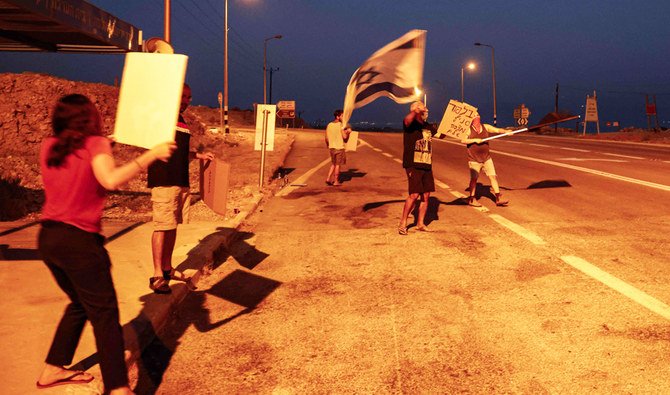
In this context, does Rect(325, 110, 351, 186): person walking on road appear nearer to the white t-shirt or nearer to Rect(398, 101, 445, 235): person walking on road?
the white t-shirt

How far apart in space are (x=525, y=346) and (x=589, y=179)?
38.6ft

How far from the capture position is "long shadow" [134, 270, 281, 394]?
411cm

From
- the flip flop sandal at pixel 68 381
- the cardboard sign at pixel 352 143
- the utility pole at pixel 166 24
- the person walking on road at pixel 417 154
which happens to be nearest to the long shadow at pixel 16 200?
the utility pole at pixel 166 24

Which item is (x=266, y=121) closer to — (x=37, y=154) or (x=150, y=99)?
(x=37, y=154)

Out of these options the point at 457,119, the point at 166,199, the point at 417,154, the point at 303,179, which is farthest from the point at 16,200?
the point at 457,119

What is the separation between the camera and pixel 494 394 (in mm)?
3639

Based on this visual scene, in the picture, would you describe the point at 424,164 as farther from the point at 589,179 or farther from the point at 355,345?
the point at 589,179

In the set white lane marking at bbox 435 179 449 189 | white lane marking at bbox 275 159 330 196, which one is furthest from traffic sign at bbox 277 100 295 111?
white lane marking at bbox 435 179 449 189

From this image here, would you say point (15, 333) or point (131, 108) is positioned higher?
point (131, 108)

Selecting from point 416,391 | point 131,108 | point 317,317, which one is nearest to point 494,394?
point 416,391

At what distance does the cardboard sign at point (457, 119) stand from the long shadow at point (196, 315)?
200 inches

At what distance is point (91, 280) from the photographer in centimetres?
324

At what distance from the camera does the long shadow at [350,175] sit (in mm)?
16308

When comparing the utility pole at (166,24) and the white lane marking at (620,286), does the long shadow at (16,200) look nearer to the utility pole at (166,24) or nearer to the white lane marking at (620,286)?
the utility pole at (166,24)
